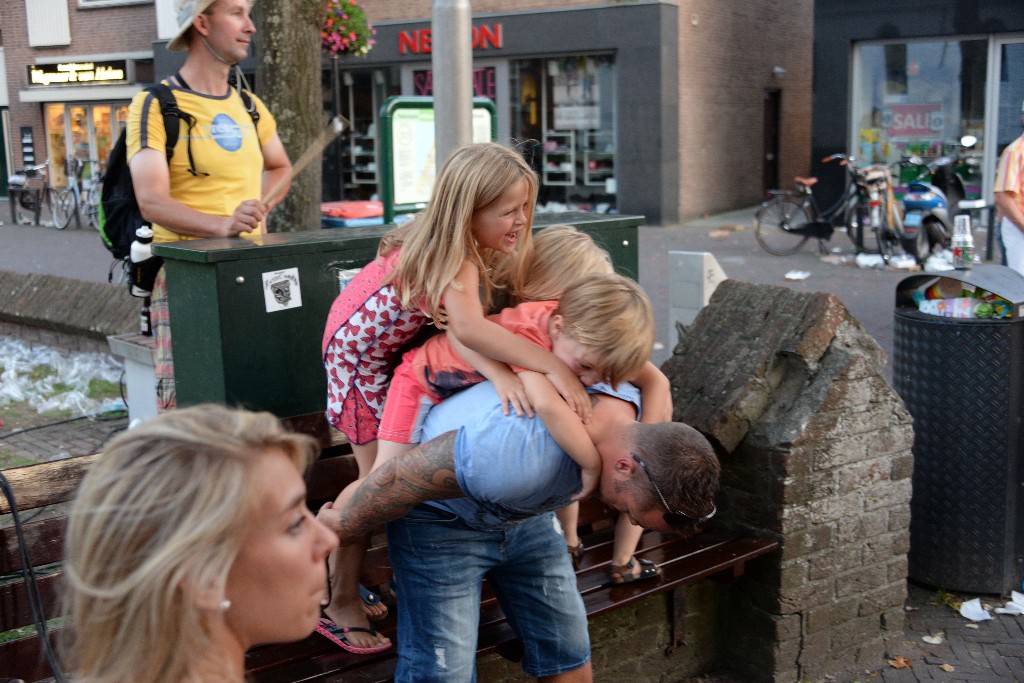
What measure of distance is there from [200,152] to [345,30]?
24.1 ft

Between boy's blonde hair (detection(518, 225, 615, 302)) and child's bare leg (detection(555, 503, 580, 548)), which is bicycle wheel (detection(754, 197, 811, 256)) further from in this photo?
boy's blonde hair (detection(518, 225, 615, 302))

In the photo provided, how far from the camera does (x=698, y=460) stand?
93.5 inches

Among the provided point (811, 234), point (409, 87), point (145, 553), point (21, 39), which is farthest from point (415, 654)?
point (21, 39)

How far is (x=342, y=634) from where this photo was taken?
9.87ft

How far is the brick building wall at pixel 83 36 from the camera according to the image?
913 inches

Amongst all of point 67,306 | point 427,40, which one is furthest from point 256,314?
point 427,40

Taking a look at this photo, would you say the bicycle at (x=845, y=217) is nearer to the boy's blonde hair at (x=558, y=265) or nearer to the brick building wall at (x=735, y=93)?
the brick building wall at (x=735, y=93)

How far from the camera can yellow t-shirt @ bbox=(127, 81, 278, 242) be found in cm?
391

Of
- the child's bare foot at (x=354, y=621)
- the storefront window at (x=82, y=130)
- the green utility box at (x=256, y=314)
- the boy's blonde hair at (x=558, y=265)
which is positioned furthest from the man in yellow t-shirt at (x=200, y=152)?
the storefront window at (x=82, y=130)

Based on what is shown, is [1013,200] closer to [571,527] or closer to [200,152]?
[571,527]

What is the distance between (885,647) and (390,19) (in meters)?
17.3

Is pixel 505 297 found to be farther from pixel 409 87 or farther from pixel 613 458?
pixel 409 87

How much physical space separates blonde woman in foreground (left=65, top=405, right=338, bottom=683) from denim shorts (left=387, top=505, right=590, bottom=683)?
1140 mm

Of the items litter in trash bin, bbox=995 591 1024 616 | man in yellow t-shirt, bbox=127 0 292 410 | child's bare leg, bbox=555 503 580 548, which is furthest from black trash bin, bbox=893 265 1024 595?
man in yellow t-shirt, bbox=127 0 292 410
